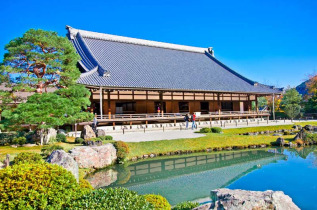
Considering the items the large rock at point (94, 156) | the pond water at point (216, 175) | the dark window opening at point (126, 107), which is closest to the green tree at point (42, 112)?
the large rock at point (94, 156)

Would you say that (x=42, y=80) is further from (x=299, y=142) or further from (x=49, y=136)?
(x=299, y=142)

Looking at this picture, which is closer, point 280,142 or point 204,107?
point 280,142

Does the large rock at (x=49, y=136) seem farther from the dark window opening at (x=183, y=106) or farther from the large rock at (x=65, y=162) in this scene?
the dark window opening at (x=183, y=106)

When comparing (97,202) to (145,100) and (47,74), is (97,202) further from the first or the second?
(145,100)

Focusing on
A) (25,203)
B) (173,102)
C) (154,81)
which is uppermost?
Result: (154,81)

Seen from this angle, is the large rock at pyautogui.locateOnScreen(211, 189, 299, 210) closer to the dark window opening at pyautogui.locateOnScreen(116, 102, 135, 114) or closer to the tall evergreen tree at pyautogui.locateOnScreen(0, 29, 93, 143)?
the tall evergreen tree at pyautogui.locateOnScreen(0, 29, 93, 143)

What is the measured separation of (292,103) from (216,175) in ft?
123

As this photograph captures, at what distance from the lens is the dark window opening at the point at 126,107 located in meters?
26.6

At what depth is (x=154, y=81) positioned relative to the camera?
26.0m

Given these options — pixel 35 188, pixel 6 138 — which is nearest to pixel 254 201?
pixel 35 188

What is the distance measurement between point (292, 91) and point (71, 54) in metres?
39.3

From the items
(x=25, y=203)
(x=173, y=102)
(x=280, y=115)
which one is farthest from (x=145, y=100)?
(x=280, y=115)

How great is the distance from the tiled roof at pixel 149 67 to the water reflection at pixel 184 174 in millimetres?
10786

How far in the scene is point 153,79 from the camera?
26.5 meters
